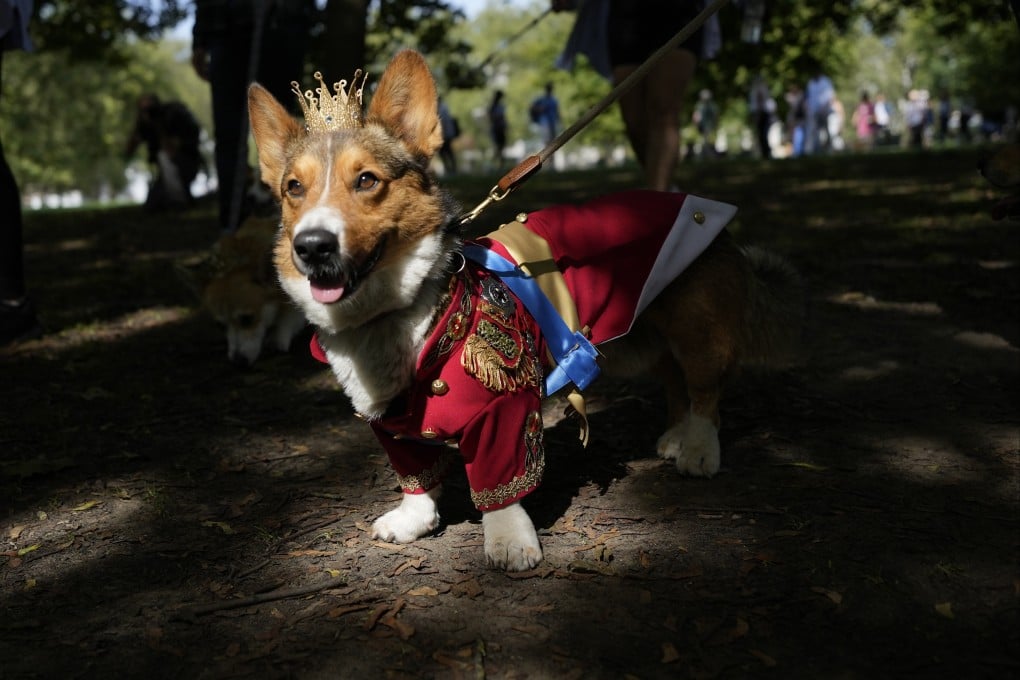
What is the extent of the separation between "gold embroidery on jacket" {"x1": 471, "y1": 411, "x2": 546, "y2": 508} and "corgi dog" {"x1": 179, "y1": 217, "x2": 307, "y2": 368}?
3.08m

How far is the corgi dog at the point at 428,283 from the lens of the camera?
9.05 ft

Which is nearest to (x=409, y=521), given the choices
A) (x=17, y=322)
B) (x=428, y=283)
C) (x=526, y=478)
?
(x=526, y=478)

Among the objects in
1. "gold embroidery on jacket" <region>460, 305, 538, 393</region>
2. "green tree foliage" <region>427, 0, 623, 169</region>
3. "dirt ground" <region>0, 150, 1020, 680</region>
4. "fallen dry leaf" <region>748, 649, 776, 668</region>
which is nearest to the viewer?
"fallen dry leaf" <region>748, 649, 776, 668</region>

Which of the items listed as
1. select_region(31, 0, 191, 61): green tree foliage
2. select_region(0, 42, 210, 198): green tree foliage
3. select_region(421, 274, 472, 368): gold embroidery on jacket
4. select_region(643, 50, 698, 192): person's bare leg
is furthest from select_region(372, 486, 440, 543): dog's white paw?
select_region(0, 42, 210, 198): green tree foliage

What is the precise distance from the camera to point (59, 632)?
261cm

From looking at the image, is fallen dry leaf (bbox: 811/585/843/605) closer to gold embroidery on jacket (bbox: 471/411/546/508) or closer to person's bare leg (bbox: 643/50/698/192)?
gold embroidery on jacket (bbox: 471/411/546/508)

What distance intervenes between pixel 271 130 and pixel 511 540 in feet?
5.34

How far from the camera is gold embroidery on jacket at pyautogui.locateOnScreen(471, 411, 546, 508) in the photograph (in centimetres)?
295

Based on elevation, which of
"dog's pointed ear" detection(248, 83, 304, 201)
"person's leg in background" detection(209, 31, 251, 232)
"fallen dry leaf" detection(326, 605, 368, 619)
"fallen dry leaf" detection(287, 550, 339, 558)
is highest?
"person's leg in background" detection(209, 31, 251, 232)

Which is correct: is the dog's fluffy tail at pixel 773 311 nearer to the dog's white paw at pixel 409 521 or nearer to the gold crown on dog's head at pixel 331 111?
the dog's white paw at pixel 409 521

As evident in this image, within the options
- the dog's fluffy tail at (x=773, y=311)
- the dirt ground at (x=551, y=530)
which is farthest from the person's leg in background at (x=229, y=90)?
the dog's fluffy tail at (x=773, y=311)

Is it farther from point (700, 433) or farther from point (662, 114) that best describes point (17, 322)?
point (700, 433)

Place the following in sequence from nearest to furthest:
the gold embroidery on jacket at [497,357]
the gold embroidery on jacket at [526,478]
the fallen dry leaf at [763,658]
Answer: the fallen dry leaf at [763,658], the gold embroidery on jacket at [497,357], the gold embroidery on jacket at [526,478]

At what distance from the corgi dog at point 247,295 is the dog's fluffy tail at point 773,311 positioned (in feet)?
9.77
